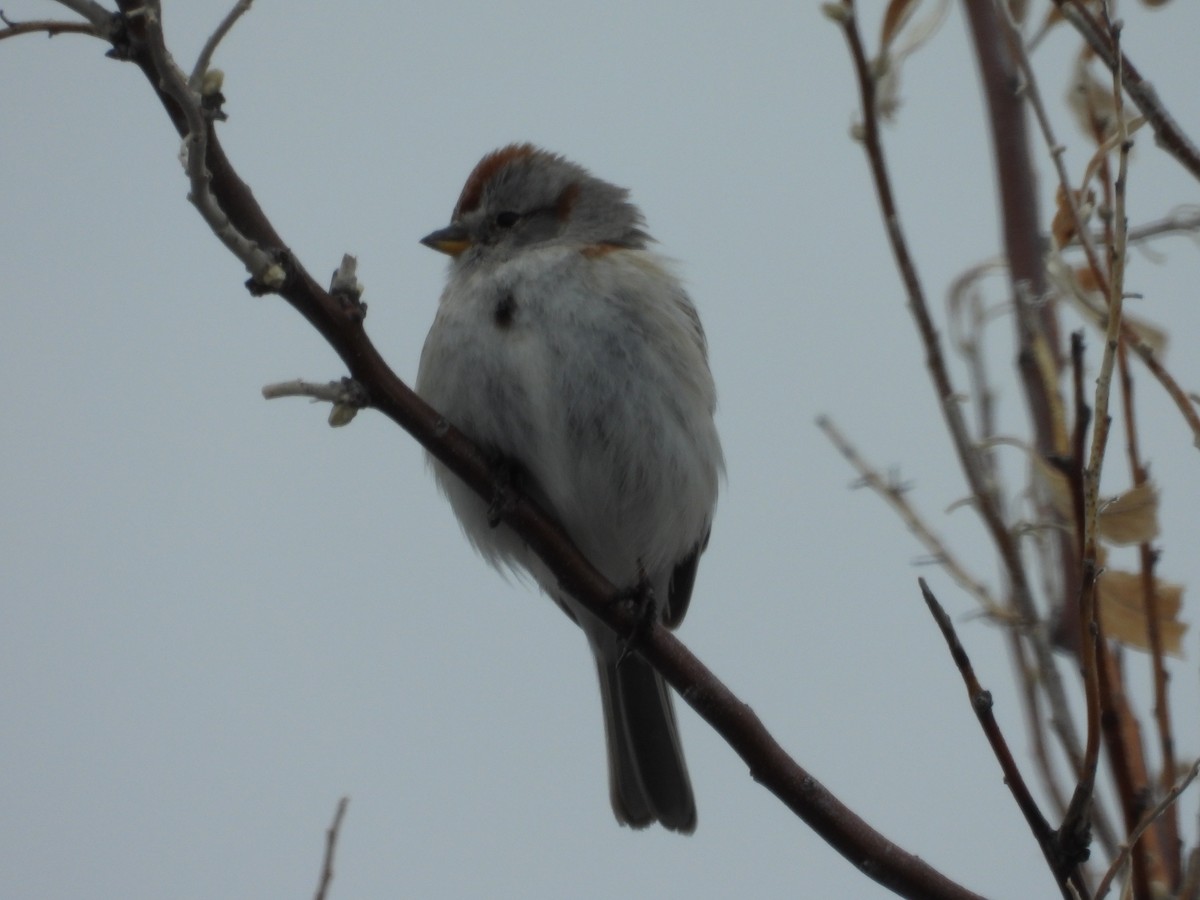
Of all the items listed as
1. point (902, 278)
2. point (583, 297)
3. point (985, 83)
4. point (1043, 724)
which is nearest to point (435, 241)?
point (583, 297)

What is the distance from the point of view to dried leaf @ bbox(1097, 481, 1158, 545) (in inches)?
96.3

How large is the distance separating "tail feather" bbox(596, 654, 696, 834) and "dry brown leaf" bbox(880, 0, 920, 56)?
228 centimetres

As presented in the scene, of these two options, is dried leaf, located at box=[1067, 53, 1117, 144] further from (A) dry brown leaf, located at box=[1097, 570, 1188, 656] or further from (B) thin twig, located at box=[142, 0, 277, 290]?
(B) thin twig, located at box=[142, 0, 277, 290]

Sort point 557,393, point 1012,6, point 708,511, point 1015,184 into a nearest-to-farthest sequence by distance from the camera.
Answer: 1. point 1012,6
2. point 1015,184
3. point 557,393
4. point 708,511

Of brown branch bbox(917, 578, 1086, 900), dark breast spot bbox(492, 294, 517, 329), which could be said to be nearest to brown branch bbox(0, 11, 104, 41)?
brown branch bbox(917, 578, 1086, 900)

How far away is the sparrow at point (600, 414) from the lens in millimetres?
4273

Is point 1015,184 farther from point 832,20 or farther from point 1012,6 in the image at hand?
point 832,20

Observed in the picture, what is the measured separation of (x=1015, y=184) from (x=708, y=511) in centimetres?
158

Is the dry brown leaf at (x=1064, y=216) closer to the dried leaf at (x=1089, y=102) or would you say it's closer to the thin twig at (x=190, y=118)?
the dried leaf at (x=1089, y=102)

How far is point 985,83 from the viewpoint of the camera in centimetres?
381

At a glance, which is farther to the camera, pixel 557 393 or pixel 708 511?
pixel 708 511

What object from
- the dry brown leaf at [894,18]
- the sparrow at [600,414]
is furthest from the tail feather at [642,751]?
the dry brown leaf at [894,18]

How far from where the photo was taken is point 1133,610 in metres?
2.72

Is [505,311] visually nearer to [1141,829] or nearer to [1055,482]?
[1055,482]
